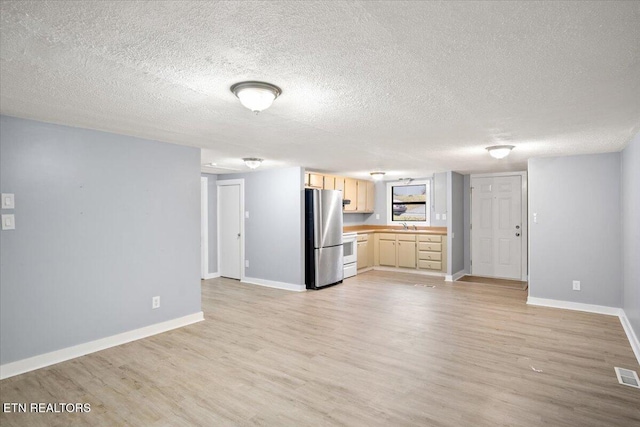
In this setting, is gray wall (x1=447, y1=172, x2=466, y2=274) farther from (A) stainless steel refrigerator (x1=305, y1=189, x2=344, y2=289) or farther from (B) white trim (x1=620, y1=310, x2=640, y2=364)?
(B) white trim (x1=620, y1=310, x2=640, y2=364)

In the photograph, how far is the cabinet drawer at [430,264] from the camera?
727cm

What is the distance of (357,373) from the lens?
9.45 feet

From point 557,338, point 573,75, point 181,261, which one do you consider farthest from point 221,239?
point 573,75

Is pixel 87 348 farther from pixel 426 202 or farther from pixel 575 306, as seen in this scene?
pixel 426 202

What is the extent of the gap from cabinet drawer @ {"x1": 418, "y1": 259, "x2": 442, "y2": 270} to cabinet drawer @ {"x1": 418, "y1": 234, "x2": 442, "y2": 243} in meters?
0.46

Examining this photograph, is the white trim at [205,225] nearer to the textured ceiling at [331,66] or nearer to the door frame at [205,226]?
the door frame at [205,226]

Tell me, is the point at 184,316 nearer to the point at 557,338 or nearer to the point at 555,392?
the point at 555,392

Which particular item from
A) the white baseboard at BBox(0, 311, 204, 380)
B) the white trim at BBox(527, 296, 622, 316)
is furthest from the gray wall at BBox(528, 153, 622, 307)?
the white baseboard at BBox(0, 311, 204, 380)

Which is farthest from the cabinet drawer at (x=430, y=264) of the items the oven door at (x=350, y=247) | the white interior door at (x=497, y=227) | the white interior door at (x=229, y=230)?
the white interior door at (x=229, y=230)

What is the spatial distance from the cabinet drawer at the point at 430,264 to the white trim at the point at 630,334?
3192mm

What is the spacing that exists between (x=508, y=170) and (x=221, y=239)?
5878 millimetres

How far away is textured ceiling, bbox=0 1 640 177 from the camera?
1.38 m

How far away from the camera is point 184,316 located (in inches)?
164

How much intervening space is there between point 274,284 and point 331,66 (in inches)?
194
